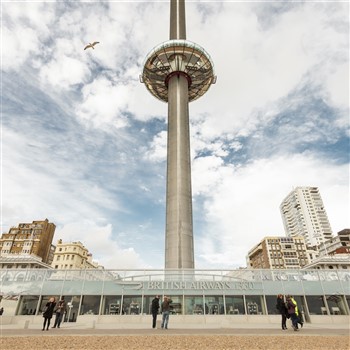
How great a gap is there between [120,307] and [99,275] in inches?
135

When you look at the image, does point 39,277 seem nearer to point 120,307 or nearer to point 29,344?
point 120,307

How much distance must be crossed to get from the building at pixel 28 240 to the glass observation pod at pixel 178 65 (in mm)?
64081

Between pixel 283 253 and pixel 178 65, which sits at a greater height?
pixel 178 65

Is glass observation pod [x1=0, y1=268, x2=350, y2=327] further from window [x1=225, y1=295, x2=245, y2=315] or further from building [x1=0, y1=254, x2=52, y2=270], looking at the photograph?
building [x1=0, y1=254, x2=52, y2=270]

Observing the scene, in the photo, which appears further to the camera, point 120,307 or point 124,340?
point 120,307

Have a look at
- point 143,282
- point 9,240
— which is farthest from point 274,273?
point 9,240

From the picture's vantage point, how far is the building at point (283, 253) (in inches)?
4092

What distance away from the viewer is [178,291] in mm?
24016

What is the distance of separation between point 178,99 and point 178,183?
15769 millimetres

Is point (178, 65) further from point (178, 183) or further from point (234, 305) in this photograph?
point (234, 305)

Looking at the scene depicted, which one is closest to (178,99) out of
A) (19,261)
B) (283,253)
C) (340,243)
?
(19,261)

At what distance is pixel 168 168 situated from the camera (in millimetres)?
39812

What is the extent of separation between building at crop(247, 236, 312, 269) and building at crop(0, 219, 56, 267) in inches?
3234

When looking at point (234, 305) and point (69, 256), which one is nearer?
point (234, 305)
